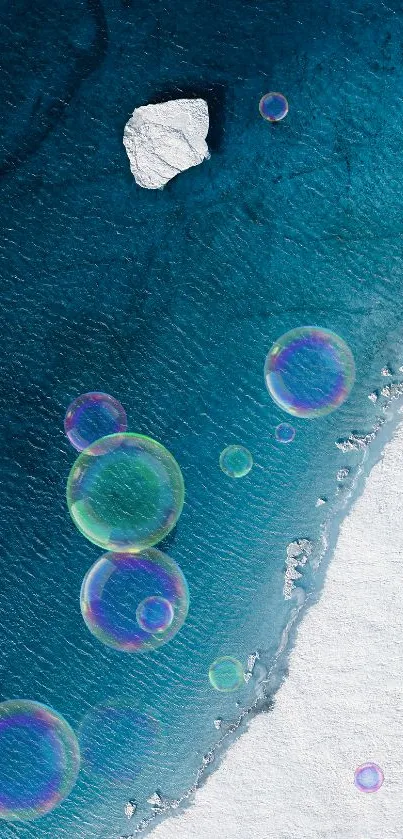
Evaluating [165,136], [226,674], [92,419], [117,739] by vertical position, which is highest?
[165,136]

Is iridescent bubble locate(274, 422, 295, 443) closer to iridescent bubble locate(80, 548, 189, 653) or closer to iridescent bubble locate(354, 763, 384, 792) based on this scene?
iridescent bubble locate(80, 548, 189, 653)

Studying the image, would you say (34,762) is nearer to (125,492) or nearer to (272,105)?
(125,492)

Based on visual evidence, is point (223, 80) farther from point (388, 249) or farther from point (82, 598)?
point (82, 598)

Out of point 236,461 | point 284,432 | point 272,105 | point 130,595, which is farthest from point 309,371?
point 130,595

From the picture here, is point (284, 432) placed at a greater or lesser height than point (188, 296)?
lesser

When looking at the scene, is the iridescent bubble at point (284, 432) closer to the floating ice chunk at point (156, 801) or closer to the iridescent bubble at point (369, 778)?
the iridescent bubble at point (369, 778)
